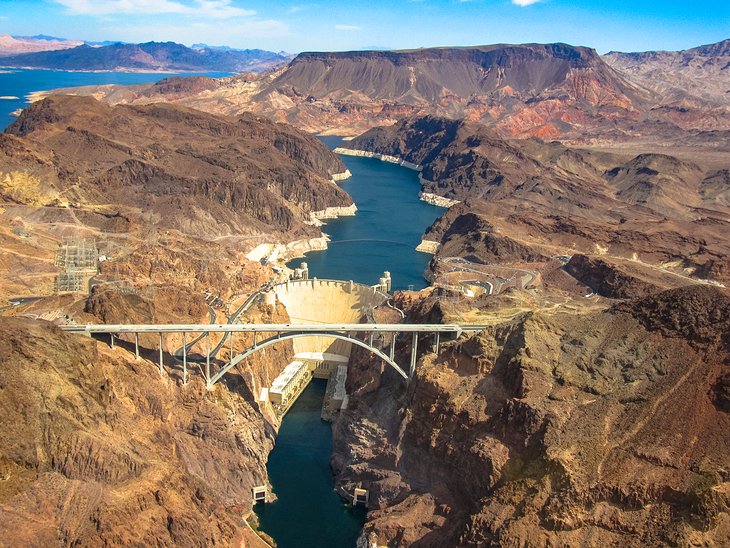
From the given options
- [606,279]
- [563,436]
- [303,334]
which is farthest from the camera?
[606,279]

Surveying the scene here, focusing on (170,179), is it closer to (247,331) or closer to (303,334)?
(247,331)

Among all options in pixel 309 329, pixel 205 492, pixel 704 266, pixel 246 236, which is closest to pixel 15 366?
pixel 205 492

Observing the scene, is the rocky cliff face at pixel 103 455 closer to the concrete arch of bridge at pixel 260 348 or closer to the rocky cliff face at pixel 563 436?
the concrete arch of bridge at pixel 260 348

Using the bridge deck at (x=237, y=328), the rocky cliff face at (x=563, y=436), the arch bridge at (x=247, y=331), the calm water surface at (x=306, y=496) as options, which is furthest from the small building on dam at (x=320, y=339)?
the rocky cliff face at (x=563, y=436)

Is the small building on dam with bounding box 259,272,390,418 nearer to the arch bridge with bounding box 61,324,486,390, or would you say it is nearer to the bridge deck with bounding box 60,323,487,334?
the arch bridge with bounding box 61,324,486,390

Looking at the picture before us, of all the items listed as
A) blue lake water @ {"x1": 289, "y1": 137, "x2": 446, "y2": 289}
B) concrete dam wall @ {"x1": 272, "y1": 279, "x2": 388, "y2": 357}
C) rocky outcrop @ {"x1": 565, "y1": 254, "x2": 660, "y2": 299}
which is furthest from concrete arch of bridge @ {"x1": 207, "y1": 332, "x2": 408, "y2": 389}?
blue lake water @ {"x1": 289, "y1": 137, "x2": 446, "y2": 289}

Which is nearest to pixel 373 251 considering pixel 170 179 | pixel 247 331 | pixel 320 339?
pixel 170 179

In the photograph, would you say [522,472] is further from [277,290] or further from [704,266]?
[704,266]
